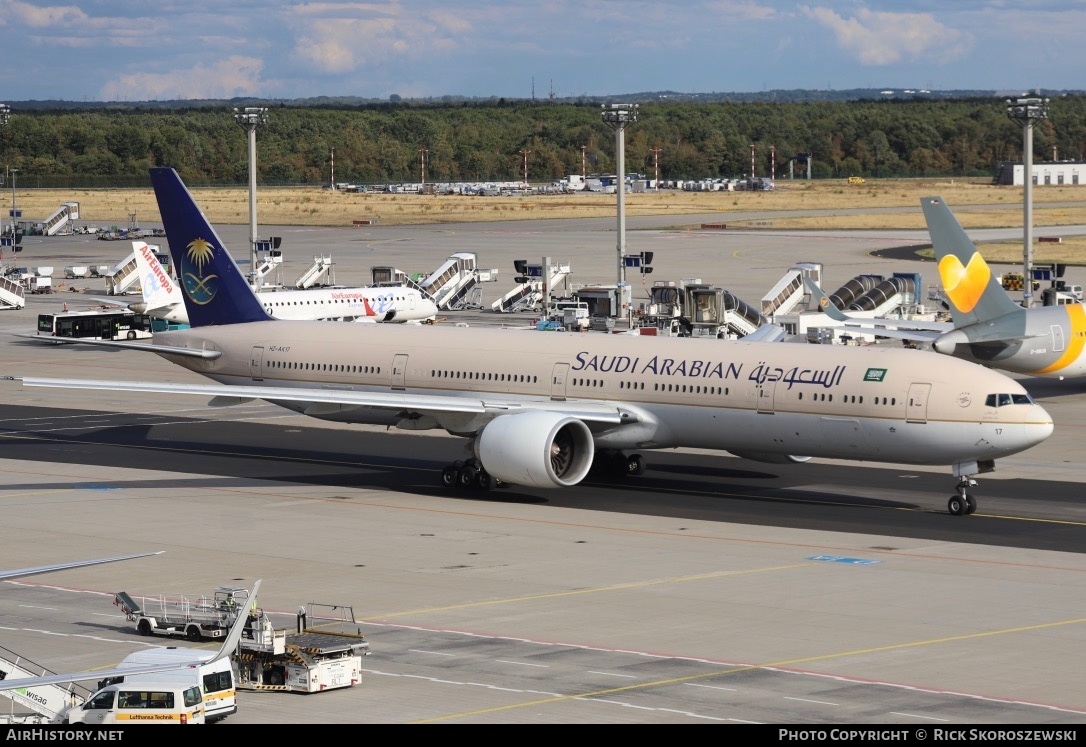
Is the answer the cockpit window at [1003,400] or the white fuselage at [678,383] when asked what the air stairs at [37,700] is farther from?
the cockpit window at [1003,400]

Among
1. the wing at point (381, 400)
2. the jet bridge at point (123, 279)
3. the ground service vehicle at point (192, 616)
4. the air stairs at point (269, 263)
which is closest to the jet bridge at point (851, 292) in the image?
the air stairs at point (269, 263)

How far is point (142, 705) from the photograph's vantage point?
2330cm

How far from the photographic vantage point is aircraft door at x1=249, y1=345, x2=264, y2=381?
5359 centimetres

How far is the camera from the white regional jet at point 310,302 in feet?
286

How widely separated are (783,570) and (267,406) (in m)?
35.6

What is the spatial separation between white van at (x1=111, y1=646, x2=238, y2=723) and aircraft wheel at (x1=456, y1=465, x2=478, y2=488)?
2332cm

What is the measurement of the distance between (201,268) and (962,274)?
87.7ft

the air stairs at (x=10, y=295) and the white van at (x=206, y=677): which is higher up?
the air stairs at (x=10, y=295)

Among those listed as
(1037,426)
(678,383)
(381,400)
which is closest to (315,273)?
(381,400)

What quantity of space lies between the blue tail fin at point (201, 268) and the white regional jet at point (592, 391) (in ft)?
0.22

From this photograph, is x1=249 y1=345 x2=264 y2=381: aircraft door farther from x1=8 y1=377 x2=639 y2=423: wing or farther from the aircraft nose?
the aircraft nose

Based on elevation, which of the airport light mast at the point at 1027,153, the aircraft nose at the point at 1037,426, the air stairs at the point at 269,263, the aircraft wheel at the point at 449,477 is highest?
the airport light mast at the point at 1027,153

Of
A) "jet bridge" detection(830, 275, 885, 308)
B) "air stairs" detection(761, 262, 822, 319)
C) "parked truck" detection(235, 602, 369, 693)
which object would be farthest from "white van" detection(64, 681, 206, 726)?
"air stairs" detection(761, 262, 822, 319)

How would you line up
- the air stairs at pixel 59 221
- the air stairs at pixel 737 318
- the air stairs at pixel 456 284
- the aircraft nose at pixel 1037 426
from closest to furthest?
the aircraft nose at pixel 1037 426
the air stairs at pixel 737 318
the air stairs at pixel 456 284
the air stairs at pixel 59 221
